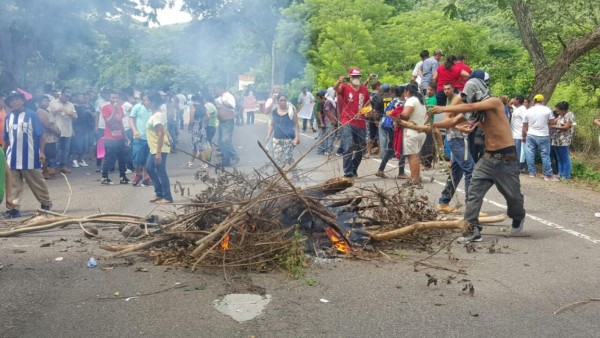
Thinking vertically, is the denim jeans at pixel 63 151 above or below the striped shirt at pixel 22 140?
below

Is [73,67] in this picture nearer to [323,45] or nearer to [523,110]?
[323,45]

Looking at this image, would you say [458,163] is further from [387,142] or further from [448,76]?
[448,76]

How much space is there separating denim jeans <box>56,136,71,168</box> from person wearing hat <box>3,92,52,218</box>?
540 centimetres

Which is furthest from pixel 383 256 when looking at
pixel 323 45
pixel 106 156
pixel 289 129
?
pixel 323 45

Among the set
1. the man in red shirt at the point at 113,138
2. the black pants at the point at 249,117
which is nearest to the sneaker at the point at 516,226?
the man in red shirt at the point at 113,138

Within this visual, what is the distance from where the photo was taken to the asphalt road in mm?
5098

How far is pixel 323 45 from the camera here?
22.9m

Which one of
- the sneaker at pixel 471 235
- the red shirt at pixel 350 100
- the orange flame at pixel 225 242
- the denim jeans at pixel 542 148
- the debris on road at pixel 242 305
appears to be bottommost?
the debris on road at pixel 242 305

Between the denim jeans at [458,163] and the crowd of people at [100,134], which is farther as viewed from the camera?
the crowd of people at [100,134]

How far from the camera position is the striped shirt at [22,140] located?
998cm

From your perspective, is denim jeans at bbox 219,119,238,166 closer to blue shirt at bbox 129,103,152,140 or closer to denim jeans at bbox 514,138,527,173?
blue shirt at bbox 129,103,152,140

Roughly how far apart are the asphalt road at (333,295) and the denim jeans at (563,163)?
6.33 m

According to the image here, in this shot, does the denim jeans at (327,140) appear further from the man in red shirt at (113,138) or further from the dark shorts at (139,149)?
the man in red shirt at (113,138)

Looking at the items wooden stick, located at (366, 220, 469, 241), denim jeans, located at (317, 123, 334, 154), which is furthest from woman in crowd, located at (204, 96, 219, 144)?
wooden stick, located at (366, 220, 469, 241)
